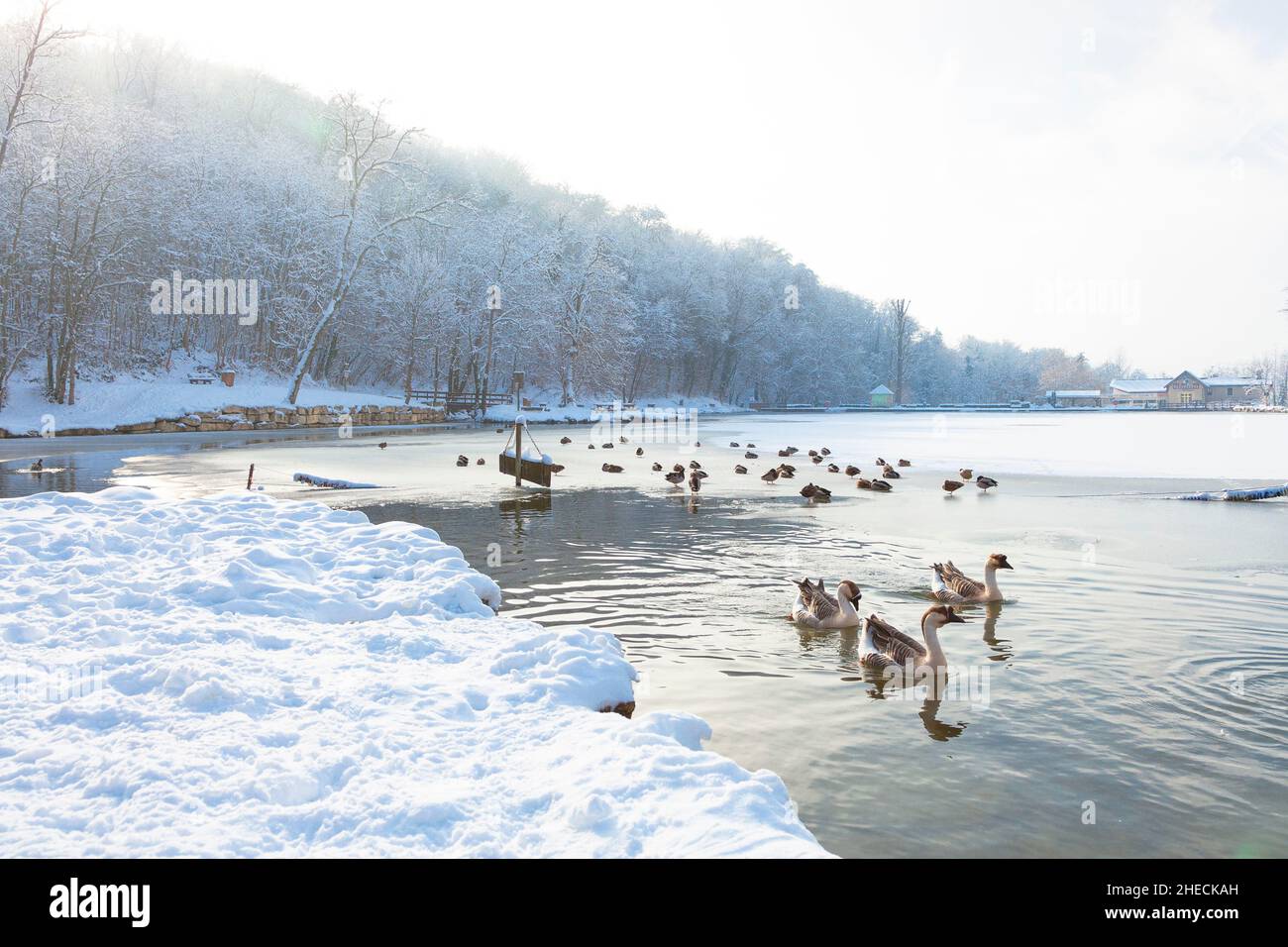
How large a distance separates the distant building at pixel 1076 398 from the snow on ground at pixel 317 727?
153m

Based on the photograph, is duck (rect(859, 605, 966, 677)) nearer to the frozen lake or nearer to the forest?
the frozen lake

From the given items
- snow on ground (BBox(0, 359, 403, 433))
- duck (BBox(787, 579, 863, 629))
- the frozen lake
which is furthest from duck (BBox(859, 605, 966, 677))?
snow on ground (BBox(0, 359, 403, 433))

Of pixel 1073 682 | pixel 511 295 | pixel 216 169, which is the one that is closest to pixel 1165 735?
pixel 1073 682

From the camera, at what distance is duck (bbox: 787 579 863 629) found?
29.8 feet

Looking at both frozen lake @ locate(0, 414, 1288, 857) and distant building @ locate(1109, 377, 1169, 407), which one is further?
distant building @ locate(1109, 377, 1169, 407)

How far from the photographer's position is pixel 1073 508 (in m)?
19.2

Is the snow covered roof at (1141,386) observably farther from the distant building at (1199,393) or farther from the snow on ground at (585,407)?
the snow on ground at (585,407)

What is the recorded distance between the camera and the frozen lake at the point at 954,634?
5199mm

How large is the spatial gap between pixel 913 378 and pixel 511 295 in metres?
87.1

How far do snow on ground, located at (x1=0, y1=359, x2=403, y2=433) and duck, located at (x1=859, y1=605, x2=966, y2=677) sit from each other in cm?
3709

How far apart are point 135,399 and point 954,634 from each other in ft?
142

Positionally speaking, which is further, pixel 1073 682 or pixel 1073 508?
pixel 1073 508

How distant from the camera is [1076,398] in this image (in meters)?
151
